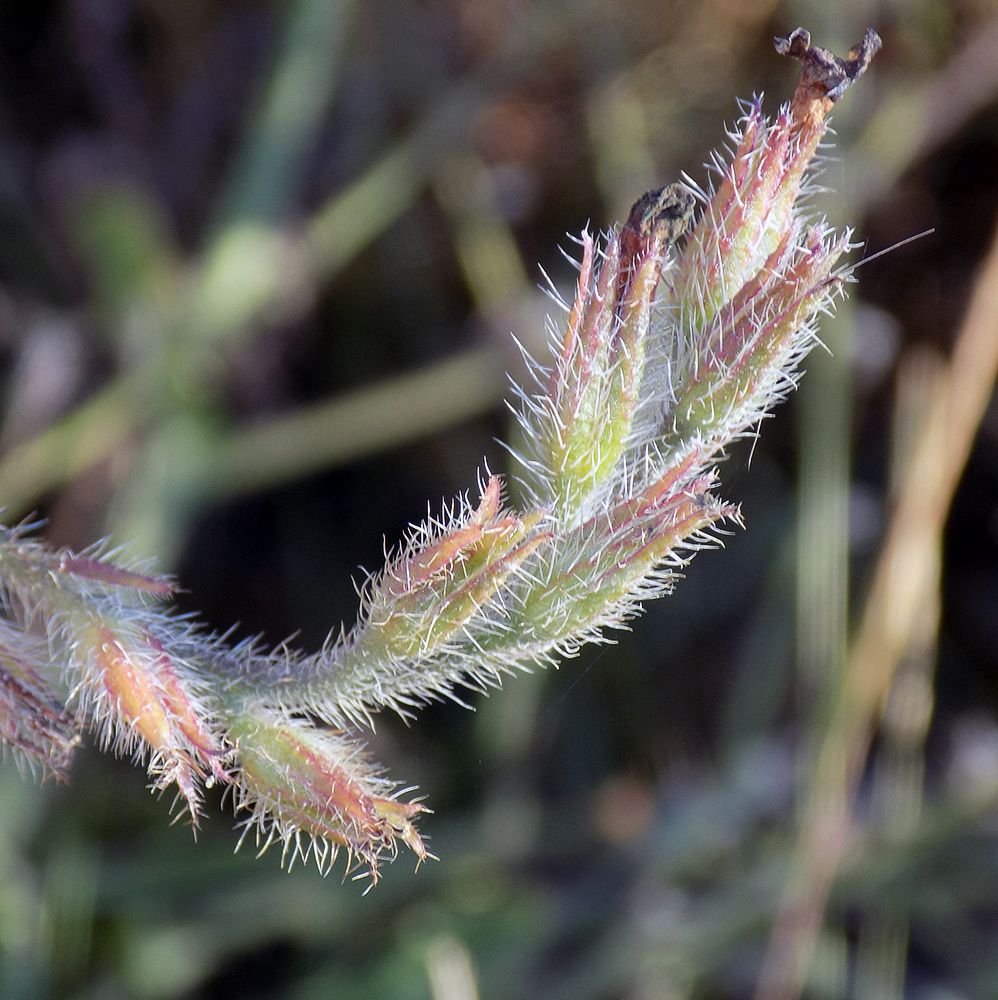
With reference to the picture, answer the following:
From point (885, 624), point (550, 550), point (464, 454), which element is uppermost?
point (464, 454)

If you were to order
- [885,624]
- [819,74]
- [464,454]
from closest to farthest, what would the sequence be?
[819,74] → [885,624] → [464,454]

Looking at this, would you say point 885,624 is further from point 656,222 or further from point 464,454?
point 656,222

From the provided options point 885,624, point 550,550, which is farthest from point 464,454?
point 550,550

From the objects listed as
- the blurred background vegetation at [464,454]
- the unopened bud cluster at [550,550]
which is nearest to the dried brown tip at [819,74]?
the unopened bud cluster at [550,550]

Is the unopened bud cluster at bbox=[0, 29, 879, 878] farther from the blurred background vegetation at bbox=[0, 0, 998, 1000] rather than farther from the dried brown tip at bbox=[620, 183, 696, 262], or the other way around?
the blurred background vegetation at bbox=[0, 0, 998, 1000]

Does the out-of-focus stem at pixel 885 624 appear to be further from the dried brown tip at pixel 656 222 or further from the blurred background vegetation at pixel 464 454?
the dried brown tip at pixel 656 222

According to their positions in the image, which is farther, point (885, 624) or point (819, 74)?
point (885, 624)

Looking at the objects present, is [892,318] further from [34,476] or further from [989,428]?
[34,476]
